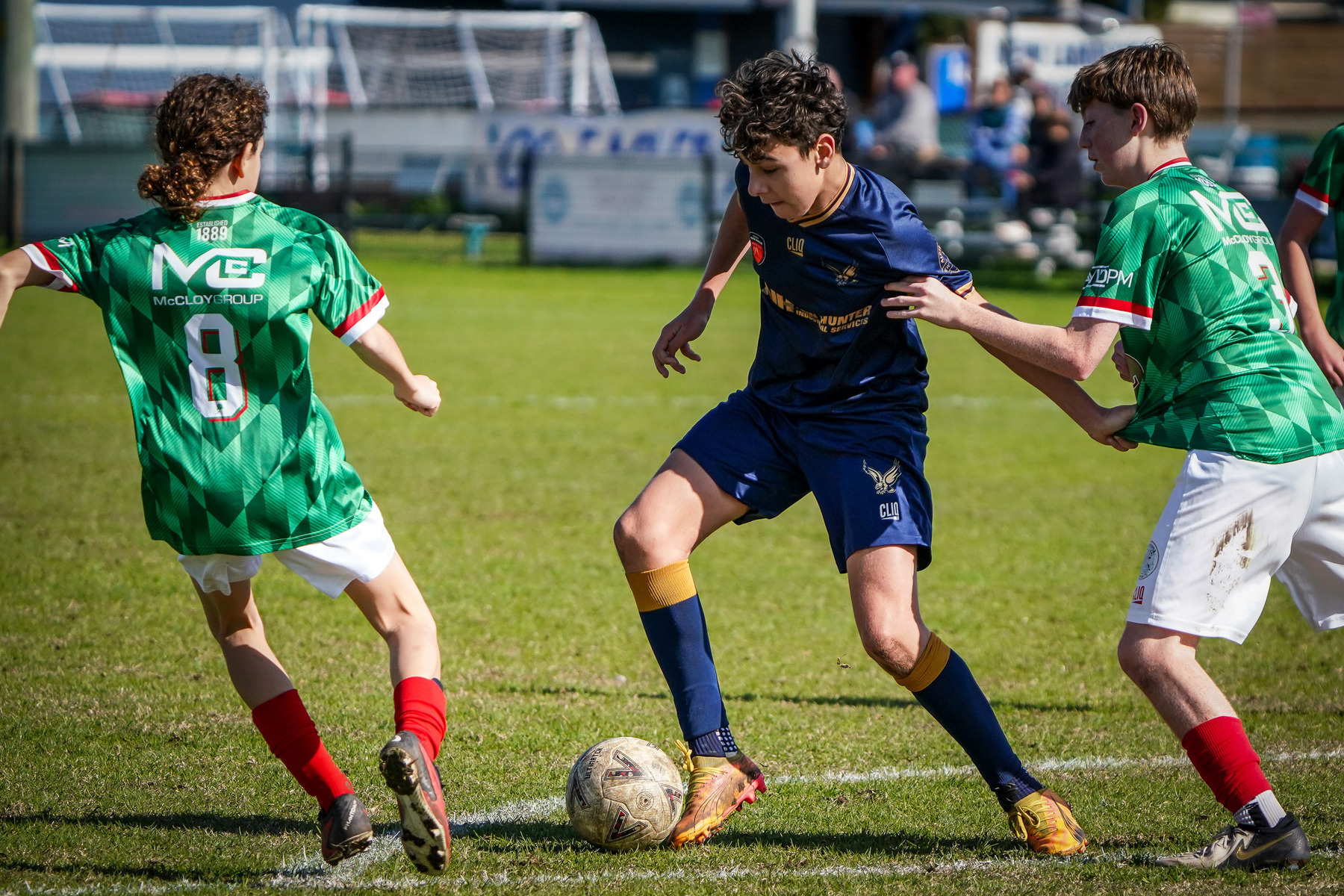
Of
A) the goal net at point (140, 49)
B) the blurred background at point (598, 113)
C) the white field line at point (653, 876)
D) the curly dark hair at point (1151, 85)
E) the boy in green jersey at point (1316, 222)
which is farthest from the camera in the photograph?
the goal net at point (140, 49)

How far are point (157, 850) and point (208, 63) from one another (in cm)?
3207

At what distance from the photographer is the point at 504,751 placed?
4180 millimetres

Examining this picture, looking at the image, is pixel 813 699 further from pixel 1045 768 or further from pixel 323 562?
pixel 323 562

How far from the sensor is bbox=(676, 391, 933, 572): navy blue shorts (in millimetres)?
3525

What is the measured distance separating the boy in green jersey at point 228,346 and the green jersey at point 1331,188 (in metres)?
3.21

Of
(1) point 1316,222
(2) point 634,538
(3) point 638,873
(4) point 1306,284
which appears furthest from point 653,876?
(1) point 1316,222

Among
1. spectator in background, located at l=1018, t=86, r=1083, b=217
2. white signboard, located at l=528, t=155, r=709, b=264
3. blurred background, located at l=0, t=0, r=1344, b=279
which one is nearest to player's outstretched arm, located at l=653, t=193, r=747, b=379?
blurred background, located at l=0, t=0, r=1344, b=279

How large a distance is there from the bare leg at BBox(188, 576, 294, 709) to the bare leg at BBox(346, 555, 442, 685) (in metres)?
0.28

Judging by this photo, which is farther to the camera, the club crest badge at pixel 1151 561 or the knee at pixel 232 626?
the knee at pixel 232 626

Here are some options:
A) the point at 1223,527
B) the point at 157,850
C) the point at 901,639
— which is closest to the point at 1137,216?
the point at 1223,527

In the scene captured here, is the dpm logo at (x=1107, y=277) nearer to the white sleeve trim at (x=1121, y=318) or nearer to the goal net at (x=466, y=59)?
the white sleeve trim at (x=1121, y=318)

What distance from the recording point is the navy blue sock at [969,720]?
3.48m

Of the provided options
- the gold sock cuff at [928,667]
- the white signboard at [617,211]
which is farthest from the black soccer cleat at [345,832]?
the white signboard at [617,211]

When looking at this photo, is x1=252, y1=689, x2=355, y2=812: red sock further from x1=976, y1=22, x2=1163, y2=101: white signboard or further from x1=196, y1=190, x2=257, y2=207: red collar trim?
x1=976, y1=22, x2=1163, y2=101: white signboard
